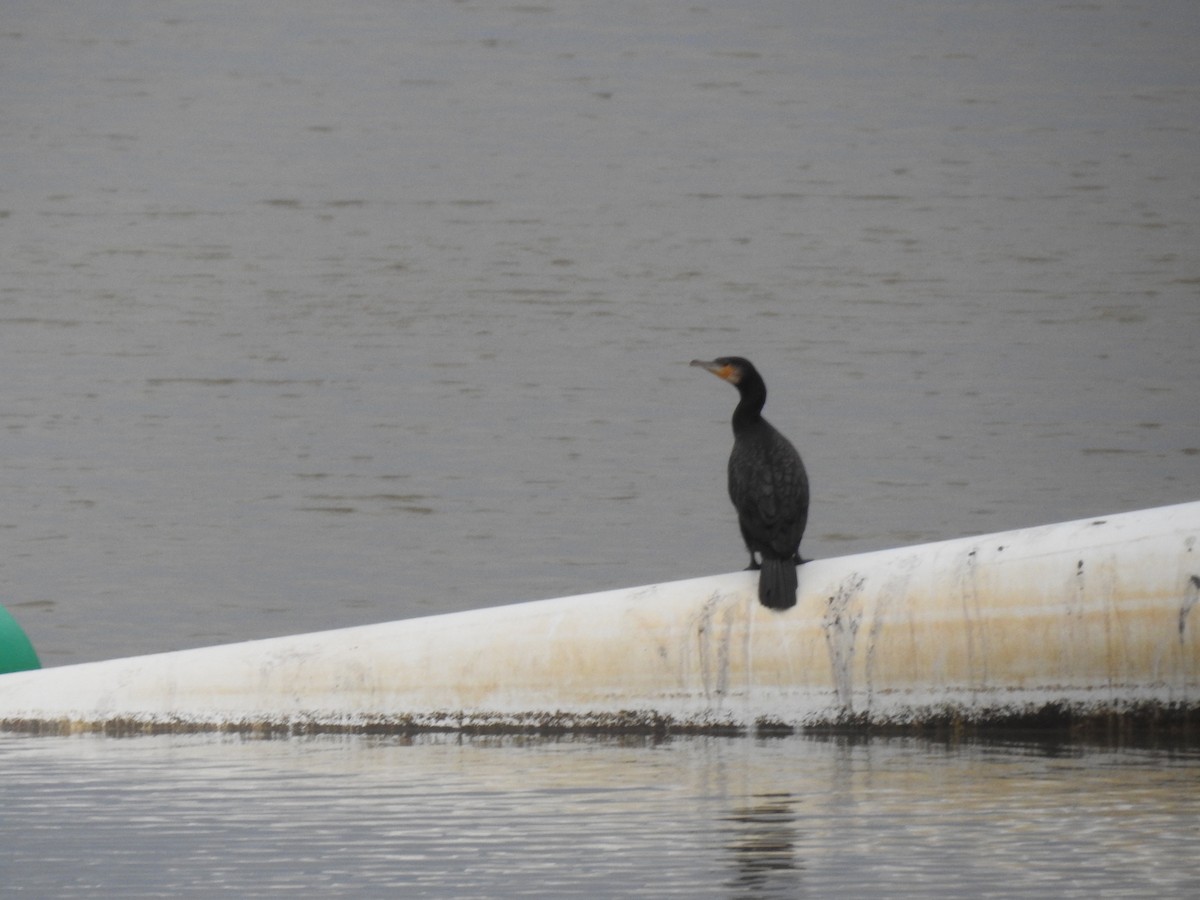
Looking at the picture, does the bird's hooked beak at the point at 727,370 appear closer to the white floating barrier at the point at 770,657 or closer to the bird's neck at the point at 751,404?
the bird's neck at the point at 751,404

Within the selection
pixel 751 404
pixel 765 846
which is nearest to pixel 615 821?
pixel 765 846

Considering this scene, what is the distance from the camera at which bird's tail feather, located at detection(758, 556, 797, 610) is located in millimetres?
4039

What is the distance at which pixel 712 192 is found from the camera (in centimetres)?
720

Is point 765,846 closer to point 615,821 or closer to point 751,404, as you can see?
point 615,821

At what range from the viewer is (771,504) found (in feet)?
13.1

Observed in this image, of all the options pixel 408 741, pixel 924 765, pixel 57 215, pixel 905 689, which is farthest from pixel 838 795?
pixel 57 215

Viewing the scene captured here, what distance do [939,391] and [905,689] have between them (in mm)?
3244

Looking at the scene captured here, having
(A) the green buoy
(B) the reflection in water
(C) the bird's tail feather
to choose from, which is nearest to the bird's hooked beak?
(C) the bird's tail feather

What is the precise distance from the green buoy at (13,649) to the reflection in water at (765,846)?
273 centimetres

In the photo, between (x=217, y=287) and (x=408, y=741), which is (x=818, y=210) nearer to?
(x=217, y=287)

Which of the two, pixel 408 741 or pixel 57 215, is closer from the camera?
pixel 408 741

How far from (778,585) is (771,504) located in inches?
7.5

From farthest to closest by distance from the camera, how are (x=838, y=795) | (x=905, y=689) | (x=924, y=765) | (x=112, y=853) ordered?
(x=905, y=689) < (x=924, y=765) < (x=838, y=795) < (x=112, y=853)

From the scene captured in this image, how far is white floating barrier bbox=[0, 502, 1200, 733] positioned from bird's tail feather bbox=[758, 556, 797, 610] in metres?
0.03
